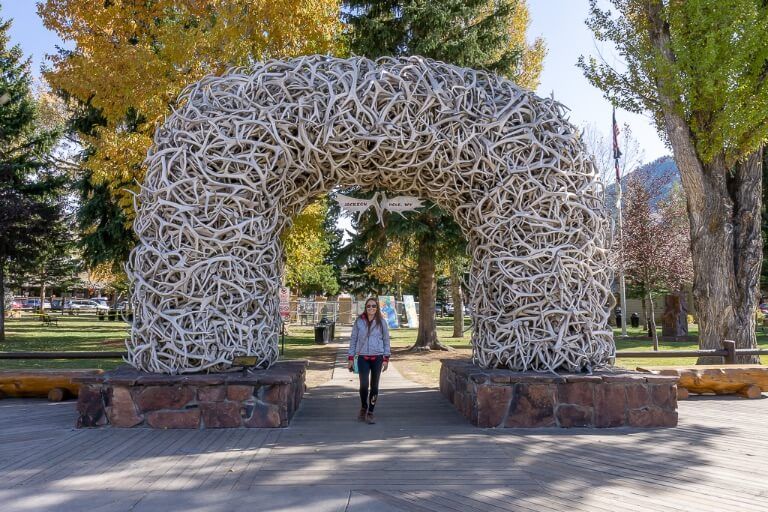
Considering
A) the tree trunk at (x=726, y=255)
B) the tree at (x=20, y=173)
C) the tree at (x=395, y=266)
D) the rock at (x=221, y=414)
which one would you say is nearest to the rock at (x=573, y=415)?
the rock at (x=221, y=414)

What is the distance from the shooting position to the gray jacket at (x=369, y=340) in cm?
698

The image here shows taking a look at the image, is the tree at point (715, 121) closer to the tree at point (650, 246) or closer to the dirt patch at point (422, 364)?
the dirt patch at point (422, 364)

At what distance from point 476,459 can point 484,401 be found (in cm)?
124

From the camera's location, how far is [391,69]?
6.82 metres

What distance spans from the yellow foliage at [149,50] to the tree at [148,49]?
2 cm

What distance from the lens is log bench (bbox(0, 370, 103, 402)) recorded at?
8273 mm

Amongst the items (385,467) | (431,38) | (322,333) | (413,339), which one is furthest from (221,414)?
(413,339)

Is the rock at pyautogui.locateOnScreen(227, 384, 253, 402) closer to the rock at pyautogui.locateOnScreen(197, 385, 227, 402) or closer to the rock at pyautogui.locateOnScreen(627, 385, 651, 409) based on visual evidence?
the rock at pyautogui.locateOnScreen(197, 385, 227, 402)

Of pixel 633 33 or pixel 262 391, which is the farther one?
pixel 633 33

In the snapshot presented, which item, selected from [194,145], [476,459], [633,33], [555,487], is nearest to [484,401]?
[476,459]

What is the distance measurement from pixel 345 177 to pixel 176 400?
10.7ft

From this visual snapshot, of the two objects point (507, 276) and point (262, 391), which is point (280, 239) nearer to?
point (262, 391)

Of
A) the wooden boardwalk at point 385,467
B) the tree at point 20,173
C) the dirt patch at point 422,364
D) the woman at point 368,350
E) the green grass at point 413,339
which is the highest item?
the tree at point 20,173

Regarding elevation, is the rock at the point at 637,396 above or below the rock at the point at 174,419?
above
